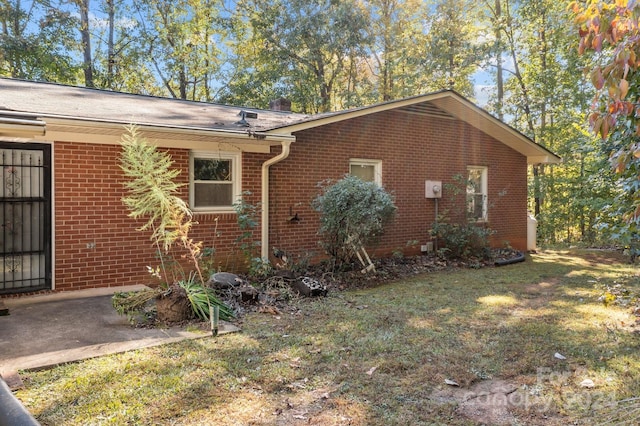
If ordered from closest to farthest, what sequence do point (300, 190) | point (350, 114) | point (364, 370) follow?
point (364, 370), point (300, 190), point (350, 114)

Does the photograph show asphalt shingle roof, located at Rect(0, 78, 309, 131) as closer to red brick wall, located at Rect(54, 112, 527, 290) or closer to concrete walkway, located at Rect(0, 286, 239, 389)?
red brick wall, located at Rect(54, 112, 527, 290)

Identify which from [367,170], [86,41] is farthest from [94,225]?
[86,41]

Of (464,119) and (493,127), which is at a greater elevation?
(464,119)

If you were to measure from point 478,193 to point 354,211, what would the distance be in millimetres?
5958

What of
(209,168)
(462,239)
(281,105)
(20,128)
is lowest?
(462,239)

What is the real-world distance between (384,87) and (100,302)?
20076 millimetres

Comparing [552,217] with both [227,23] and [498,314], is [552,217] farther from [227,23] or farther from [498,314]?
[227,23]

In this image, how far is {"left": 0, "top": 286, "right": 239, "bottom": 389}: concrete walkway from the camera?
3.86 m

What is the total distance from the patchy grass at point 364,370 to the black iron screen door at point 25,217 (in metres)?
3.11

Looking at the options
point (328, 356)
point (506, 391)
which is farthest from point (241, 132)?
point (506, 391)

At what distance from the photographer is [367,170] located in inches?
386

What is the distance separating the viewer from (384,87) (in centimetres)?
2317

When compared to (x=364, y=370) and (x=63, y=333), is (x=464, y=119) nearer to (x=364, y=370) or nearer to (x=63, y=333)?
(x=364, y=370)

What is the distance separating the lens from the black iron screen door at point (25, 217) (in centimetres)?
598
